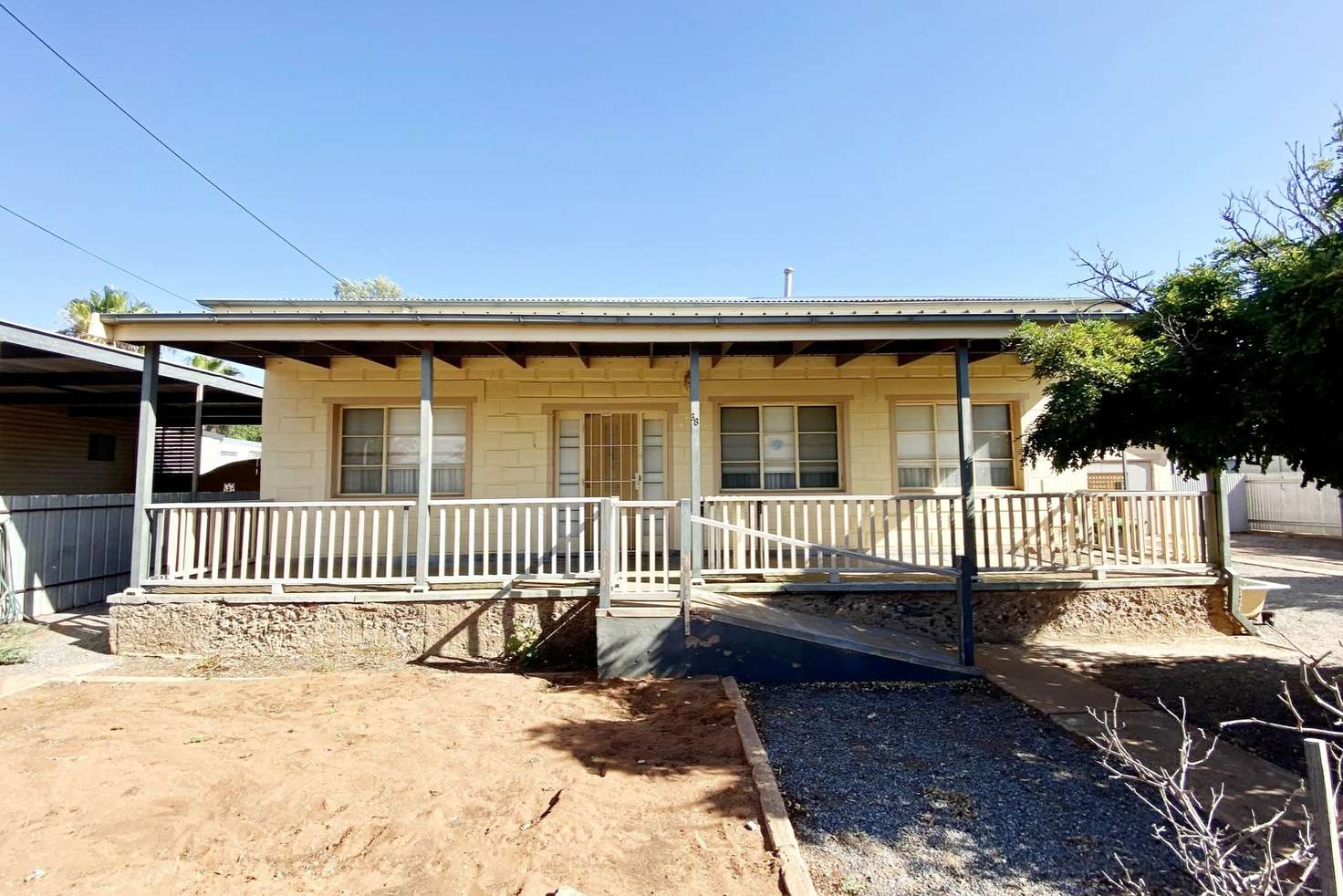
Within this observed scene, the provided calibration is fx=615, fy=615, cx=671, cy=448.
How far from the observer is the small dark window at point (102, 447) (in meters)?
12.0

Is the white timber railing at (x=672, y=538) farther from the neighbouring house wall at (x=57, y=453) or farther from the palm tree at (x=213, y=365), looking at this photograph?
the palm tree at (x=213, y=365)

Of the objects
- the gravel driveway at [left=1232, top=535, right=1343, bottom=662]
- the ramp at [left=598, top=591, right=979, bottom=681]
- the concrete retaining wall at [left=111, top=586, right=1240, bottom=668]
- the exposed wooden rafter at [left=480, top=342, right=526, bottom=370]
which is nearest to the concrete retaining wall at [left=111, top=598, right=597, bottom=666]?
the concrete retaining wall at [left=111, top=586, right=1240, bottom=668]

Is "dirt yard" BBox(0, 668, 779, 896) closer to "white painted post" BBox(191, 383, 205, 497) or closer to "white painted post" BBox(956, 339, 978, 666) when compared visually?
"white painted post" BBox(956, 339, 978, 666)

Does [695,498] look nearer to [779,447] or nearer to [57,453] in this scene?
[779,447]

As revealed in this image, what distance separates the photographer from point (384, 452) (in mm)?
8617

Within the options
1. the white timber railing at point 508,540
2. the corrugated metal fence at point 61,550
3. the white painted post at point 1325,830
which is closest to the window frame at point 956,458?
the white timber railing at point 508,540

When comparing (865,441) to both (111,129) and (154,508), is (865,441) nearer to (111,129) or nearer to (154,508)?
(154,508)

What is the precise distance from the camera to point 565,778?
3.75 m

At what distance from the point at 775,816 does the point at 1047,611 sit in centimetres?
508

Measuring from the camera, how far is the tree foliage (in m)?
3.47

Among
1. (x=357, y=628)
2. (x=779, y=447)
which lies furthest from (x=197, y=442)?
(x=779, y=447)

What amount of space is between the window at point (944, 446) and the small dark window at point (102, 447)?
1488cm

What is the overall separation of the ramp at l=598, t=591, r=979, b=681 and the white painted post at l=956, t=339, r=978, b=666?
0.81 ft

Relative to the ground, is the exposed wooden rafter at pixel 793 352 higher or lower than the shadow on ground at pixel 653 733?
higher
